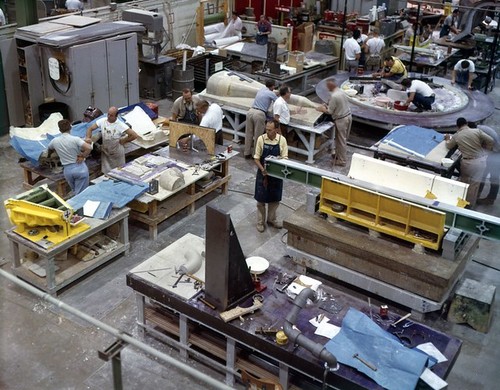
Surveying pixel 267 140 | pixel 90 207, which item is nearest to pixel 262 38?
pixel 267 140

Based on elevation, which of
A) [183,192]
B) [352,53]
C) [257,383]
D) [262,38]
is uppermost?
[262,38]

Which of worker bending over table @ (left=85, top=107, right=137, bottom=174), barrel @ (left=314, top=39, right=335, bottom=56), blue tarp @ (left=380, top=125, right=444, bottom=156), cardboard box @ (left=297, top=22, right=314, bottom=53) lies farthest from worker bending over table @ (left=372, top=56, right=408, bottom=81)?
worker bending over table @ (left=85, top=107, right=137, bottom=174)

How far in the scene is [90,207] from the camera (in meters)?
8.09

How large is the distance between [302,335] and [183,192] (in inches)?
172

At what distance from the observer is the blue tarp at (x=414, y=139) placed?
9.90m

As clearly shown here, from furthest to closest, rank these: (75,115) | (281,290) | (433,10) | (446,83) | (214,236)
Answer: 1. (433,10)
2. (446,83)
3. (75,115)
4. (281,290)
5. (214,236)

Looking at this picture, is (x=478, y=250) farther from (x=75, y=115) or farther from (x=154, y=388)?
(x=75, y=115)

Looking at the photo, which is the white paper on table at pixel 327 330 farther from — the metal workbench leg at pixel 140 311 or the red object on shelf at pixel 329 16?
the red object on shelf at pixel 329 16

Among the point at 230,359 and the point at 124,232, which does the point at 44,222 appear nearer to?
the point at 124,232

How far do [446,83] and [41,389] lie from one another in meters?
11.3

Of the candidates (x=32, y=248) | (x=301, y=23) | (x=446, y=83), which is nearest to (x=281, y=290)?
(x=32, y=248)

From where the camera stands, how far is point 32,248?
7395 millimetres

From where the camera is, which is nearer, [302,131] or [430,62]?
[302,131]

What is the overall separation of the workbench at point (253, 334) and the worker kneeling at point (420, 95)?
6669 millimetres
